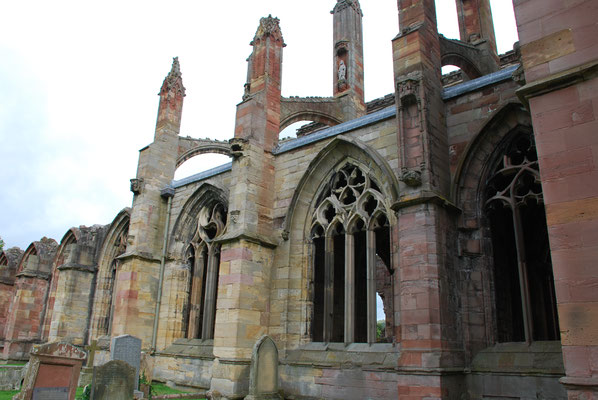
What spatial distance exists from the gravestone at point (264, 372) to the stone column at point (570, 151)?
17.4ft

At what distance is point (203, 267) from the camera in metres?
13.6

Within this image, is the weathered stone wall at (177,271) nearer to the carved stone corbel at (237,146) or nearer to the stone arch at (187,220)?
the stone arch at (187,220)

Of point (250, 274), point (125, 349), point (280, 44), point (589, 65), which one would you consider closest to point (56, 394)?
point (125, 349)

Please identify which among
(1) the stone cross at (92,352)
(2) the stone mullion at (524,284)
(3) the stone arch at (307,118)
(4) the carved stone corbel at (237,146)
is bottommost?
(1) the stone cross at (92,352)

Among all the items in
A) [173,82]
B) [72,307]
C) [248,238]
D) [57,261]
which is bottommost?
[72,307]

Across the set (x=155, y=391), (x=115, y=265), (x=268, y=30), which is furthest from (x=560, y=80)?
(x=115, y=265)

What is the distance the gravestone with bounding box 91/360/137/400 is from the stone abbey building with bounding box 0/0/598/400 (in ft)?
7.22

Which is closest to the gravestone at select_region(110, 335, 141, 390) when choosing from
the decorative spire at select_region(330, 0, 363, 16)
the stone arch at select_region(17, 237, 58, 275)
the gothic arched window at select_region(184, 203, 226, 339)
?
the gothic arched window at select_region(184, 203, 226, 339)

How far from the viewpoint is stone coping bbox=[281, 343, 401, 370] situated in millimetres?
8423

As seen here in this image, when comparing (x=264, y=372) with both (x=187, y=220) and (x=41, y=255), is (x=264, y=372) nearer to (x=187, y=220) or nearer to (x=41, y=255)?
(x=187, y=220)

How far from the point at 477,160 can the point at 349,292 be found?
3333 millimetres

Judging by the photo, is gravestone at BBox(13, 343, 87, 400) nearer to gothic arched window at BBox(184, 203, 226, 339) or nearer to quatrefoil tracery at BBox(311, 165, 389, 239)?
gothic arched window at BBox(184, 203, 226, 339)

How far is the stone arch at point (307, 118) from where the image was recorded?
13251 mm

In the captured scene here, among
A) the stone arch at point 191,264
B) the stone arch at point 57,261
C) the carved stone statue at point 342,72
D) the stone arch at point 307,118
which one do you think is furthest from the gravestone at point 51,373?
the stone arch at point 57,261
